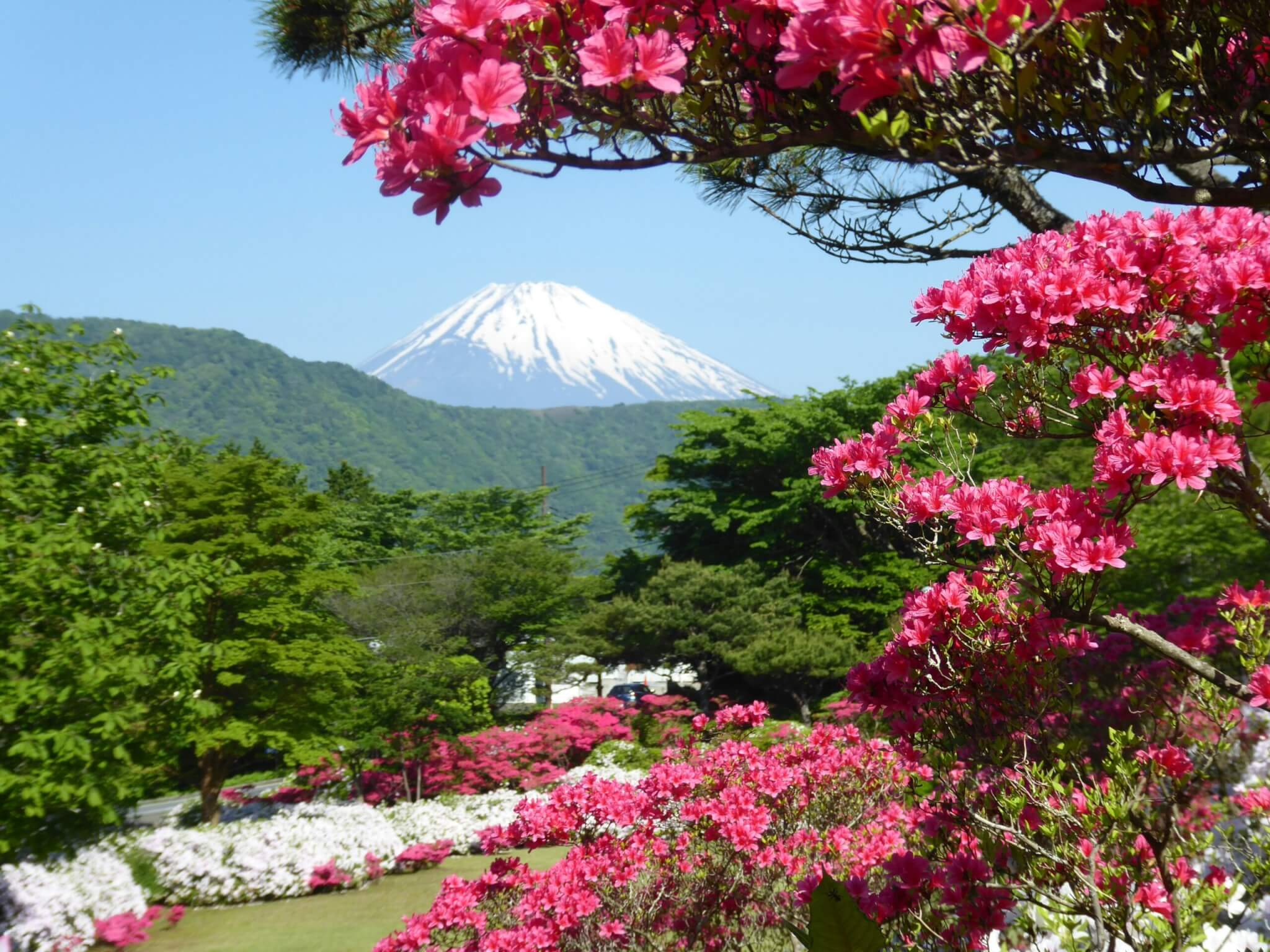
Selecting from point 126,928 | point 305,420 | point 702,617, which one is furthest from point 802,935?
point 305,420

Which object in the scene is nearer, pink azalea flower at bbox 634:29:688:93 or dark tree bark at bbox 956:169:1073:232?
pink azalea flower at bbox 634:29:688:93

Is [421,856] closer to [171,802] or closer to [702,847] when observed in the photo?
[702,847]

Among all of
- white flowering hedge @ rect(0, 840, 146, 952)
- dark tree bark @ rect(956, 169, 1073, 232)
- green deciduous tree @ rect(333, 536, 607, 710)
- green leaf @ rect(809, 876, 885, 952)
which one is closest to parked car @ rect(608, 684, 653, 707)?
green deciduous tree @ rect(333, 536, 607, 710)

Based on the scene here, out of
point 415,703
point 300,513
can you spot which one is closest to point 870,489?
point 300,513

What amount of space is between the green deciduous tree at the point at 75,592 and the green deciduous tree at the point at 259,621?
5385mm

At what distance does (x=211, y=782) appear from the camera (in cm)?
1510

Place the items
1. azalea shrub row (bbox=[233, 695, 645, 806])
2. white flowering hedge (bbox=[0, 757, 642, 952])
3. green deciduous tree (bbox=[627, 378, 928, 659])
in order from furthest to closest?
1. green deciduous tree (bbox=[627, 378, 928, 659])
2. azalea shrub row (bbox=[233, 695, 645, 806])
3. white flowering hedge (bbox=[0, 757, 642, 952])

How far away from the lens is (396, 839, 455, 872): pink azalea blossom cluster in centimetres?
1358

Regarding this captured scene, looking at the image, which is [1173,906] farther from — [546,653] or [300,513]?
[546,653]

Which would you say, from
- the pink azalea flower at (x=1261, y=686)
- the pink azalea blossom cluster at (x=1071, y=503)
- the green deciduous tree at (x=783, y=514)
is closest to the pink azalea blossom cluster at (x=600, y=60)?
the pink azalea blossom cluster at (x=1071, y=503)

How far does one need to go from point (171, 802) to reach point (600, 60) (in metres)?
25.9

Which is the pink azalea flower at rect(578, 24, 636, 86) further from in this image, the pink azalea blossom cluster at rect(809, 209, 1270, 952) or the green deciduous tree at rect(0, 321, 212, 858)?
the green deciduous tree at rect(0, 321, 212, 858)

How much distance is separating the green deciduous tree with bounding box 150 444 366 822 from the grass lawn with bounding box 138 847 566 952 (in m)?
2.45

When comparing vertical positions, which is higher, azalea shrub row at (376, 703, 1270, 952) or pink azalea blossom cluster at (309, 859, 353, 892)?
azalea shrub row at (376, 703, 1270, 952)
